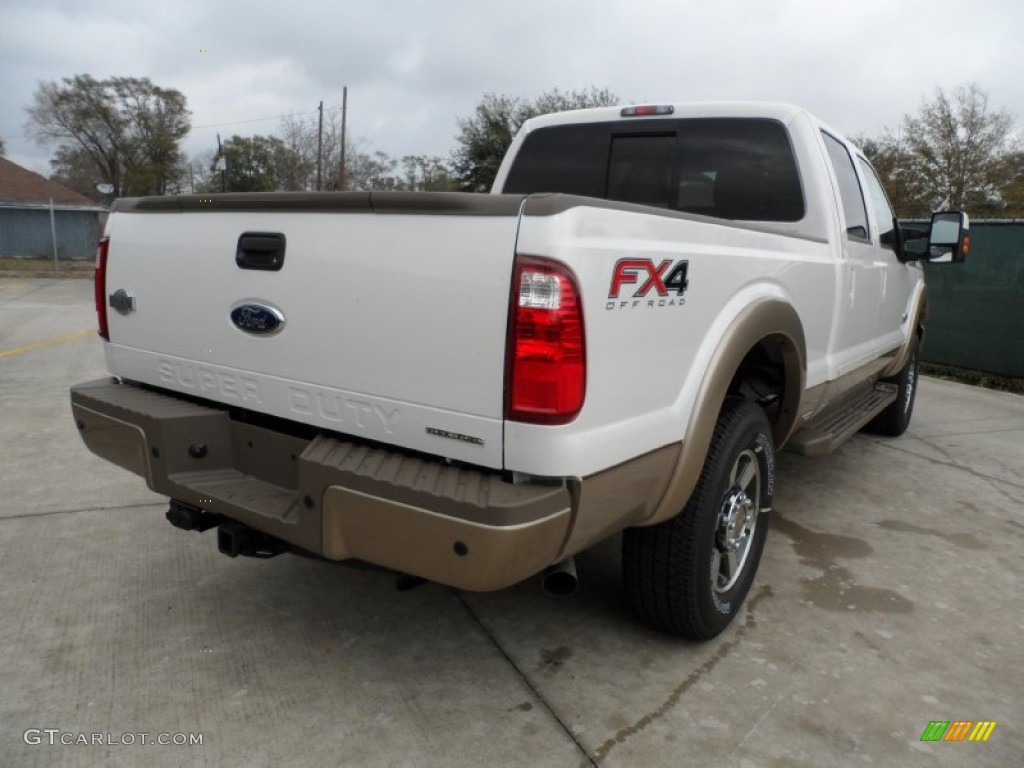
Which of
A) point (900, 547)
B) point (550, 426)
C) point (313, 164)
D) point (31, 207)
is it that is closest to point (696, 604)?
point (550, 426)

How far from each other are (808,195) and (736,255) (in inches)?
47.9

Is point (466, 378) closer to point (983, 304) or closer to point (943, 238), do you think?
point (943, 238)

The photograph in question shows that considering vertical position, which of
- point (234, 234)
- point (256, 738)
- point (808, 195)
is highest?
point (808, 195)

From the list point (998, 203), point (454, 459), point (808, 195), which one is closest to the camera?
point (454, 459)

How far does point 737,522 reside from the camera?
9.66ft

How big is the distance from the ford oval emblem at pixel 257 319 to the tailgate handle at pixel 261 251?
0.39 ft

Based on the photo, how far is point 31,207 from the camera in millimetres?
27969

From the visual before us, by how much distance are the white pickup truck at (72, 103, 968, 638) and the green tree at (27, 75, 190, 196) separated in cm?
5321

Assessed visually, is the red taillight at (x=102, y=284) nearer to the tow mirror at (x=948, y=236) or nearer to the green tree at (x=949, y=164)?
the tow mirror at (x=948, y=236)

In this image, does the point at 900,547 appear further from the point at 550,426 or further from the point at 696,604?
the point at 550,426

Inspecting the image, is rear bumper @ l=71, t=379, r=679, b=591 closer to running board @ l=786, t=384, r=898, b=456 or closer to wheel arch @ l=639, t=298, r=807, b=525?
wheel arch @ l=639, t=298, r=807, b=525

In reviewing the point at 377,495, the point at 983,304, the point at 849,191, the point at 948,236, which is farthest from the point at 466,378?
the point at 983,304

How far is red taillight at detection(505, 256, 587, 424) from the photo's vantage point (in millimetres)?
1873

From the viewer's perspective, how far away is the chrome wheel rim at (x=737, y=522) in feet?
9.23
